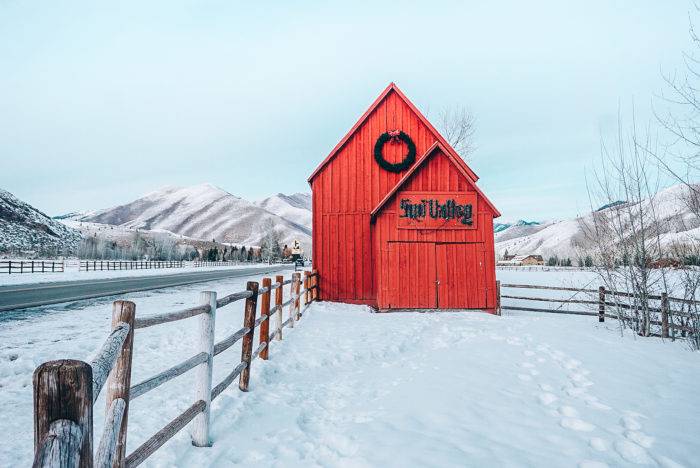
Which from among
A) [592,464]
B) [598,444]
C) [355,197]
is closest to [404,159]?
[355,197]

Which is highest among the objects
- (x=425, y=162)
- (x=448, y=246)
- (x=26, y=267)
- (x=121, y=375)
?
(x=425, y=162)

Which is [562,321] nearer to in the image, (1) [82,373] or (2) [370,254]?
(2) [370,254]

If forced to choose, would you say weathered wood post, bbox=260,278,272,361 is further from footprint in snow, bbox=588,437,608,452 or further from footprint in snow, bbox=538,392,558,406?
footprint in snow, bbox=588,437,608,452

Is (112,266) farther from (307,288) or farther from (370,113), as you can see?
(370,113)

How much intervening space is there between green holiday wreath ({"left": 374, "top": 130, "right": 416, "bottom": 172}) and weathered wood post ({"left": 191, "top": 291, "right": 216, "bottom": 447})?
11886mm

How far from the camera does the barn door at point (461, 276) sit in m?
13.0

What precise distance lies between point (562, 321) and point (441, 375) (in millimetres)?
7594

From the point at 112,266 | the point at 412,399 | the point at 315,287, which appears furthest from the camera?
the point at 112,266

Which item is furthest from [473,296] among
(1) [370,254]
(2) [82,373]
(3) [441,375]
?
(2) [82,373]

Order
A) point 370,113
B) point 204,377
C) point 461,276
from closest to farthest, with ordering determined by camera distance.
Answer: point 204,377, point 461,276, point 370,113

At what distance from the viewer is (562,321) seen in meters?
11.9

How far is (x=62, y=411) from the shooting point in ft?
4.55

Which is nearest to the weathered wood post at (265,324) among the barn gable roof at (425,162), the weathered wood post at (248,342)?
the weathered wood post at (248,342)

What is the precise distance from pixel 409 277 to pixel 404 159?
4552 millimetres
